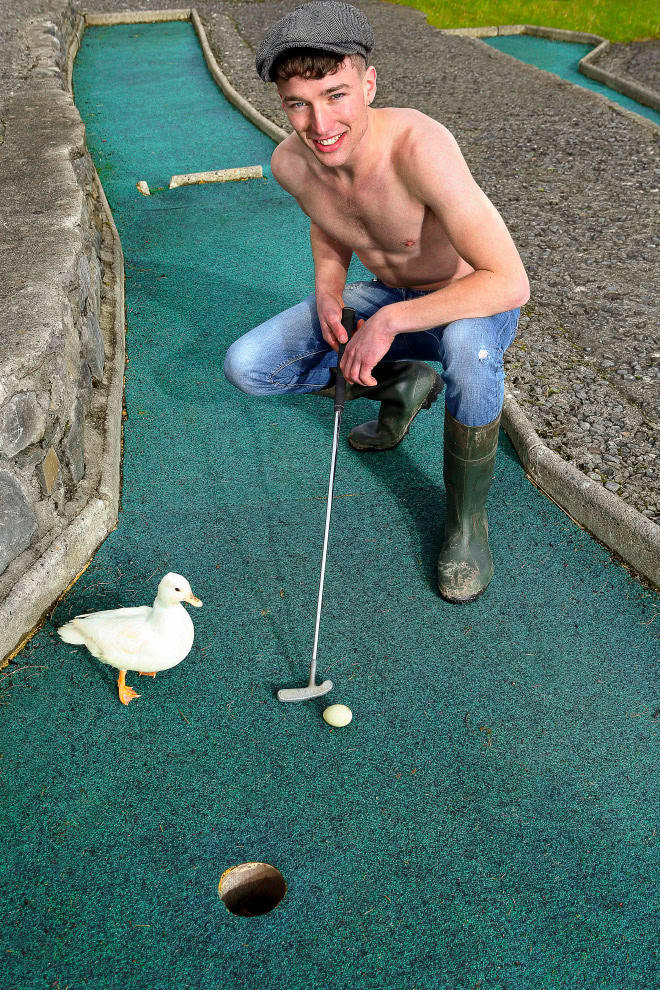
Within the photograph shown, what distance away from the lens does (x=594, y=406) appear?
151 inches

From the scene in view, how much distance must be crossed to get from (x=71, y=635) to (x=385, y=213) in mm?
1772

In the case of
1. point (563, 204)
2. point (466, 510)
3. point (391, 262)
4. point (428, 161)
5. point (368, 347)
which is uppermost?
point (428, 161)

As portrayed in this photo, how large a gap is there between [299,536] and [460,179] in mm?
1429

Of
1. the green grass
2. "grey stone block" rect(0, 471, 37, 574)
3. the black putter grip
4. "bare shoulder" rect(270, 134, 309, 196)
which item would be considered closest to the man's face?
"bare shoulder" rect(270, 134, 309, 196)

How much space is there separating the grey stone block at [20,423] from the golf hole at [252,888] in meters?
1.50

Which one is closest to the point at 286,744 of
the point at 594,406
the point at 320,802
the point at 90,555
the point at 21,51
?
the point at 320,802

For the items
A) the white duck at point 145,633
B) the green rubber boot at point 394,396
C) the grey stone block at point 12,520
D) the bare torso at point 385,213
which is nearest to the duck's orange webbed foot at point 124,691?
→ the white duck at point 145,633

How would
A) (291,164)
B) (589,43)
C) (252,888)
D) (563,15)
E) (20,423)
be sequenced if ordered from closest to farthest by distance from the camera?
(252,888), (20,423), (291,164), (589,43), (563,15)

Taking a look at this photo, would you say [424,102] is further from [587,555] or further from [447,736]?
[447,736]

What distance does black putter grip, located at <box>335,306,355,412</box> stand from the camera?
287 cm

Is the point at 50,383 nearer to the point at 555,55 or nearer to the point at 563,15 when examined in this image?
Result: the point at 555,55

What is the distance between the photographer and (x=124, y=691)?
255cm

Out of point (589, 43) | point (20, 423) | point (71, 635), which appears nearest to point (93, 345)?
point (20, 423)

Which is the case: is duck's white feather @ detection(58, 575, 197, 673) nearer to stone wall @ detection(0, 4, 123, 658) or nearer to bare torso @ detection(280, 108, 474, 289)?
stone wall @ detection(0, 4, 123, 658)
